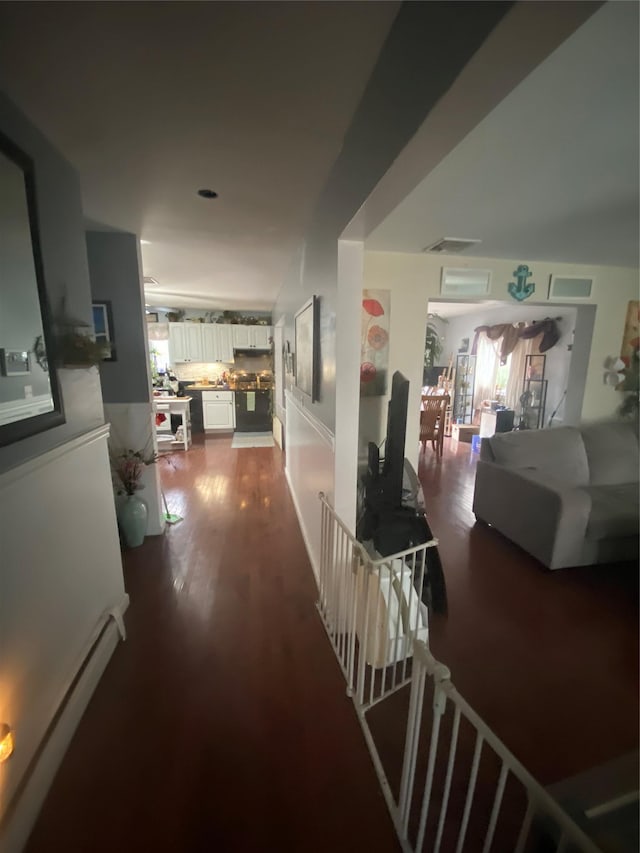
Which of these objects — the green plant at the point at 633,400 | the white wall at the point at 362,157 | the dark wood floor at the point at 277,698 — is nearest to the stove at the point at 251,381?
the white wall at the point at 362,157

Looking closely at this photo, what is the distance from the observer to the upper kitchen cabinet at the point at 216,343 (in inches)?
221

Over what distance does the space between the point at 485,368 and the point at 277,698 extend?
5.89m

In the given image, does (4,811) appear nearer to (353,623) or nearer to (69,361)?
(353,623)

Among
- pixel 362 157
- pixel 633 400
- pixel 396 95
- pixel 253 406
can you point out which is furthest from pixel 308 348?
pixel 253 406

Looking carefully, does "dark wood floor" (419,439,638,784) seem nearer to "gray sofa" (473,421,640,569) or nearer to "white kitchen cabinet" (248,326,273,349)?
"gray sofa" (473,421,640,569)

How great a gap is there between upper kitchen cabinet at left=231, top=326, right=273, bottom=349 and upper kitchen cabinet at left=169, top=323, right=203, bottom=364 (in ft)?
2.00

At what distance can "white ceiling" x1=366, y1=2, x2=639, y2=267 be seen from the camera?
888 mm

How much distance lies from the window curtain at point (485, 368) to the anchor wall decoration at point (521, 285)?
314 centimetres

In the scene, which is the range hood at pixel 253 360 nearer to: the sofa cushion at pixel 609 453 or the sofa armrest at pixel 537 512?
the sofa armrest at pixel 537 512

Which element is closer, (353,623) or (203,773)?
(203,773)

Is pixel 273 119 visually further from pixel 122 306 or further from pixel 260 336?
pixel 260 336

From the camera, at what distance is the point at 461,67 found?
0.60 m

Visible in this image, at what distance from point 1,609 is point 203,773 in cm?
86

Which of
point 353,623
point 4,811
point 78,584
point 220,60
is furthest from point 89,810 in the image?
point 220,60
